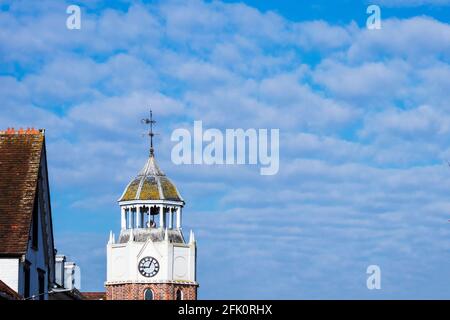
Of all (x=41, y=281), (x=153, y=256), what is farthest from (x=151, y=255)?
(x=41, y=281)

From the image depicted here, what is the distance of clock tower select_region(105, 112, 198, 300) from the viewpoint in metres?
119

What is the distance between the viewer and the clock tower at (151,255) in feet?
391

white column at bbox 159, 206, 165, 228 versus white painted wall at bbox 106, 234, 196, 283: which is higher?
white column at bbox 159, 206, 165, 228

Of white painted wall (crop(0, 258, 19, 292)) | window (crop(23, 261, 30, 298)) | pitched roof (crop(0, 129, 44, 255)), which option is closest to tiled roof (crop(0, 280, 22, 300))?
white painted wall (crop(0, 258, 19, 292))

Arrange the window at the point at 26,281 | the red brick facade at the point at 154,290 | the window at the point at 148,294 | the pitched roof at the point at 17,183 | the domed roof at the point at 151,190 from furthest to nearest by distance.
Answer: the window at the point at 148,294
the red brick facade at the point at 154,290
the domed roof at the point at 151,190
the window at the point at 26,281
the pitched roof at the point at 17,183

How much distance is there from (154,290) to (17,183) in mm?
80935

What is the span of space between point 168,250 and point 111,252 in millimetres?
6443

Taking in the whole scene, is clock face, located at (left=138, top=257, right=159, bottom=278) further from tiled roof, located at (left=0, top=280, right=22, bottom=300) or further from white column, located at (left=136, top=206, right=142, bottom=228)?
tiled roof, located at (left=0, top=280, right=22, bottom=300)

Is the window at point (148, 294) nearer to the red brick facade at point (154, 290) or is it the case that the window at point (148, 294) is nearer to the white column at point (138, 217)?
the red brick facade at point (154, 290)

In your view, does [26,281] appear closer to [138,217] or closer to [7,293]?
[7,293]

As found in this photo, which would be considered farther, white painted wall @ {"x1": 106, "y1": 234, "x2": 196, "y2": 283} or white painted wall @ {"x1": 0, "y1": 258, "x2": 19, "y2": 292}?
white painted wall @ {"x1": 106, "y1": 234, "x2": 196, "y2": 283}

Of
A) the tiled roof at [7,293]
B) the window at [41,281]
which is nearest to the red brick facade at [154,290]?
the window at [41,281]
